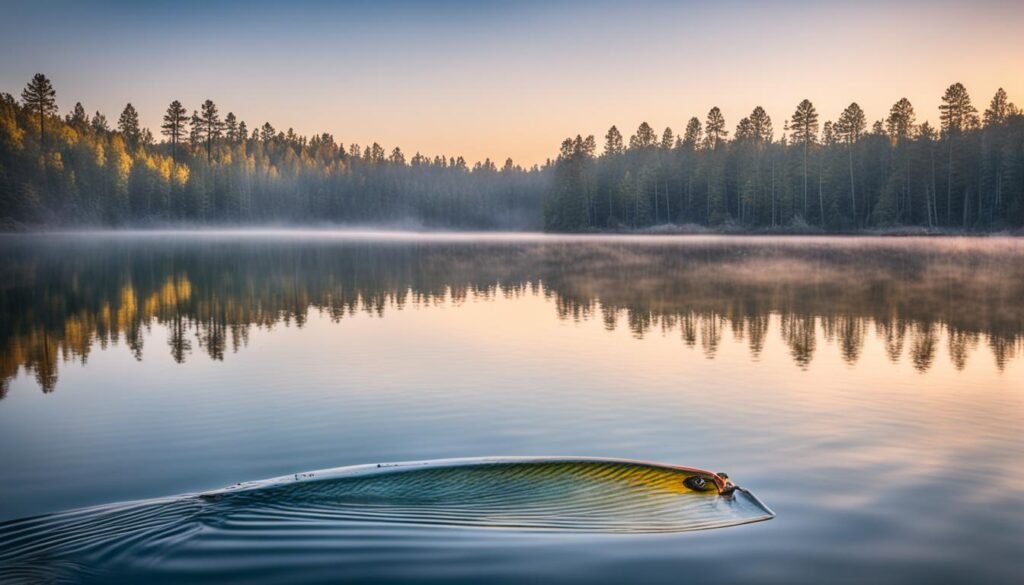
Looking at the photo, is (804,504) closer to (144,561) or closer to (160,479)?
(144,561)

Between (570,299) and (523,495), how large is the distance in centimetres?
2521

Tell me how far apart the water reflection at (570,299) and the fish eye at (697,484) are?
425 inches

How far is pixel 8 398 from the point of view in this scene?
48.0 feet

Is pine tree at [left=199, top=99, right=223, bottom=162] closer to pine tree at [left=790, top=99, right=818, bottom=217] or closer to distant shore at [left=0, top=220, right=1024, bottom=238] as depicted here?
distant shore at [left=0, top=220, right=1024, bottom=238]

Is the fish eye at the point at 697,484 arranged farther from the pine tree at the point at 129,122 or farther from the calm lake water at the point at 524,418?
the pine tree at the point at 129,122

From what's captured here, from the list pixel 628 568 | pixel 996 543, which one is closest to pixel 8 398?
pixel 628 568

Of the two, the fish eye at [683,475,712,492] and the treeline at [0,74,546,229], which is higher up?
the treeline at [0,74,546,229]

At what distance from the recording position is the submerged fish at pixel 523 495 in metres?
8.16

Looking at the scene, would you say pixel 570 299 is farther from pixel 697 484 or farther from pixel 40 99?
pixel 40 99

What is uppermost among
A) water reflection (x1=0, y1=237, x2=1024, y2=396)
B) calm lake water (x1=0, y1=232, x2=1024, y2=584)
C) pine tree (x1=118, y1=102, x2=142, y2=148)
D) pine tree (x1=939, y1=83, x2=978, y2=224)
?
pine tree (x1=118, y1=102, x2=142, y2=148)

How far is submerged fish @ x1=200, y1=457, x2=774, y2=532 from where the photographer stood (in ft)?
26.8

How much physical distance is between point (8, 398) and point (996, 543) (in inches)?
638

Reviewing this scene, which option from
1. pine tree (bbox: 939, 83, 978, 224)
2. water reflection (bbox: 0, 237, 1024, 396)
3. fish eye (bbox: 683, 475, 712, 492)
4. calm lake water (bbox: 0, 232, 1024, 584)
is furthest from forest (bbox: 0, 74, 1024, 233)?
fish eye (bbox: 683, 475, 712, 492)

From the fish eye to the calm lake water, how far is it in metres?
0.78
